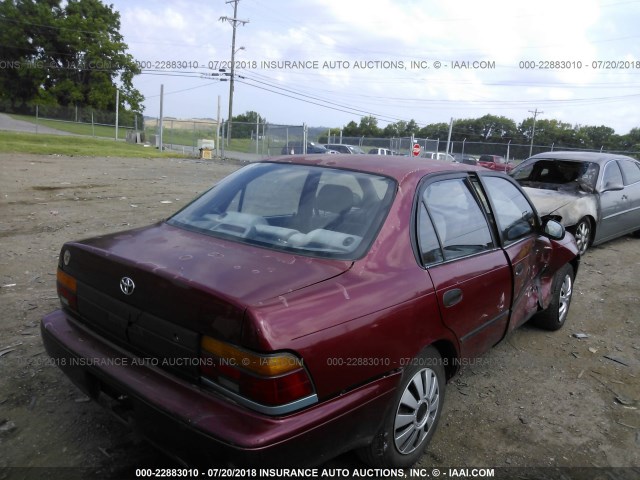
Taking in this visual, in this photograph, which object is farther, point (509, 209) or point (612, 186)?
point (612, 186)

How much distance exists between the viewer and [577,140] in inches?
1533

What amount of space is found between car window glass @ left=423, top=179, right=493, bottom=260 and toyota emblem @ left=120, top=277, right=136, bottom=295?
5.36 feet

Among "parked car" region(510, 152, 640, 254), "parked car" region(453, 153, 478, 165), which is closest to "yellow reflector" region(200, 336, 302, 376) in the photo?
"parked car" region(510, 152, 640, 254)

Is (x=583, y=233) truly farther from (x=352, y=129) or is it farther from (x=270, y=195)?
(x=352, y=129)

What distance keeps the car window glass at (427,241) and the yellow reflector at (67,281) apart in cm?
189

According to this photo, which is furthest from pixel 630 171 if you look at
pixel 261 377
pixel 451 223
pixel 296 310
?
pixel 261 377

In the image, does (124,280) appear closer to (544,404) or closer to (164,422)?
(164,422)

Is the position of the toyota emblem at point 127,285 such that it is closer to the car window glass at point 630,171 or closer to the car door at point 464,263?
the car door at point 464,263

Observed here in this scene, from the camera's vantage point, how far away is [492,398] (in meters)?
3.39

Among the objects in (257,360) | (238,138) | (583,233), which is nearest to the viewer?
(257,360)

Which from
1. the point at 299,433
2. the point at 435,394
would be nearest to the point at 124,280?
the point at 299,433

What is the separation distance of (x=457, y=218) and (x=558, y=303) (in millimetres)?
2046

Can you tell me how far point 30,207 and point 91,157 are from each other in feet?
38.6

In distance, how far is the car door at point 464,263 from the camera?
8.77 ft
